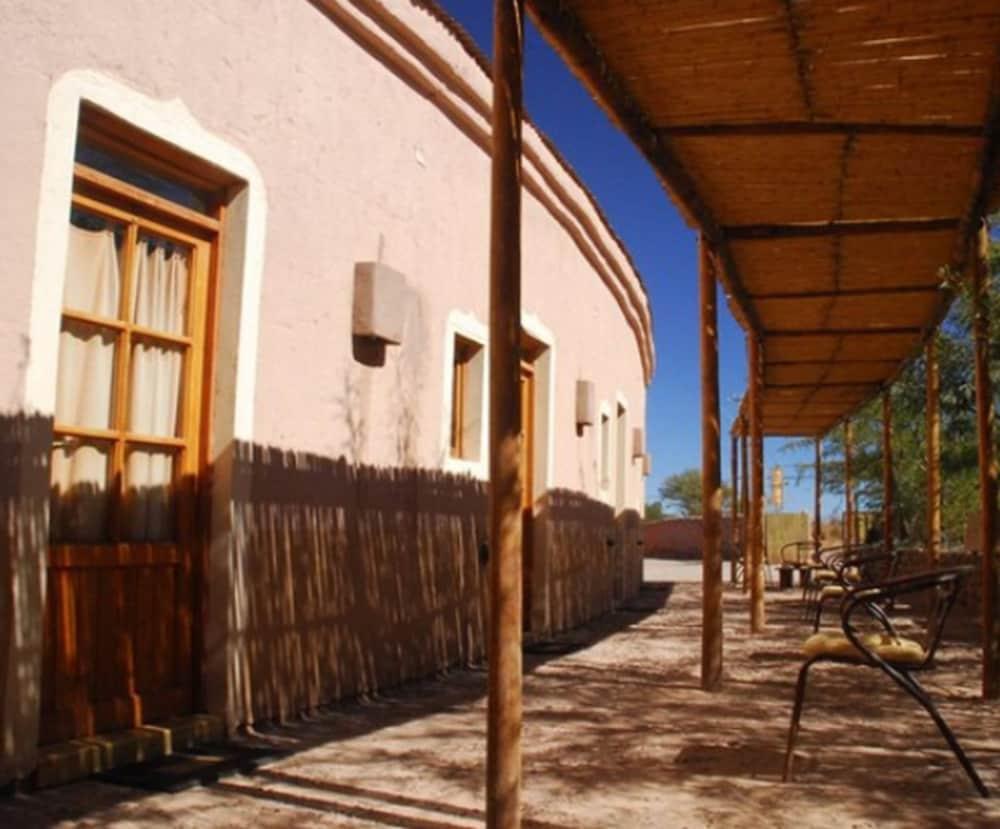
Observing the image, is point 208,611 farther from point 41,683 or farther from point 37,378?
point 37,378

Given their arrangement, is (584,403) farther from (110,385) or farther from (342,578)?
(110,385)

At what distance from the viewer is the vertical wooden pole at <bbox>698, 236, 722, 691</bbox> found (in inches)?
206

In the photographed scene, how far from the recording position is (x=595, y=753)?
3.74 m

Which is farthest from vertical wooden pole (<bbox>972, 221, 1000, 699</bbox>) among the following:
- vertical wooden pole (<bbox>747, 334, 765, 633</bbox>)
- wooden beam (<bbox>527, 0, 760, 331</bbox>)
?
vertical wooden pole (<bbox>747, 334, 765, 633</bbox>)

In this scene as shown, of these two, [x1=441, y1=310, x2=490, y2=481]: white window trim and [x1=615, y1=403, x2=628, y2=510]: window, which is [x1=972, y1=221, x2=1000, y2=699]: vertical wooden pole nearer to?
[x1=441, y1=310, x2=490, y2=481]: white window trim

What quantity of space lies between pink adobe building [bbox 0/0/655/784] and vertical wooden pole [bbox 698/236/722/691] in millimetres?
1464

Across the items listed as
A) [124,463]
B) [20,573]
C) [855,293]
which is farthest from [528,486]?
[20,573]

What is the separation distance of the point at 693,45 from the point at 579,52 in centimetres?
40

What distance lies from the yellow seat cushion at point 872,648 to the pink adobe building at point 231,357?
2158 mm

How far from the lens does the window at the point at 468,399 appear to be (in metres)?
6.48

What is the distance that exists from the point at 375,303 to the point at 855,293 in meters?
3.52

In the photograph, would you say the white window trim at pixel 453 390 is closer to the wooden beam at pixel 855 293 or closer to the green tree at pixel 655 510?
the wooden beam at pixel 855 293

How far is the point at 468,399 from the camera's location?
6551 mm

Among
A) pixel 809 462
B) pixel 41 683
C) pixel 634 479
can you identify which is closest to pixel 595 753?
pixel 41 683
